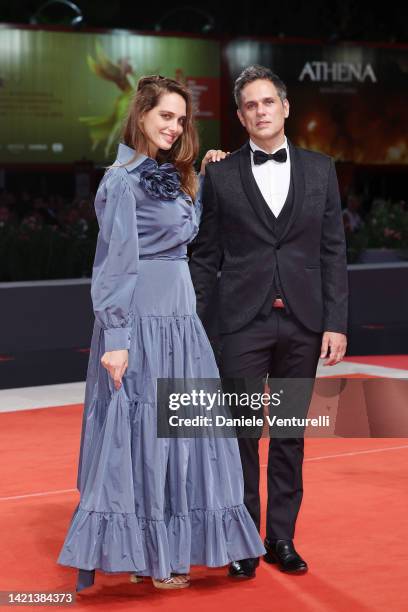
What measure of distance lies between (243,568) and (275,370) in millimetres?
629

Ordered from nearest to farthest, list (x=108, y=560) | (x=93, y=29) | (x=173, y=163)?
(x=108, y=560) → (x=173, y=163) → (x=93, y=29)

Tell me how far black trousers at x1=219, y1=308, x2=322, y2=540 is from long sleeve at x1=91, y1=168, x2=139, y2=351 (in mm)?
399

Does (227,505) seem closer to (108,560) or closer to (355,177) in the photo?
(108,560)

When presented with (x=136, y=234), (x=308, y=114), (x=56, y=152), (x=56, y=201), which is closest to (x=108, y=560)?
(x=136, y=234)

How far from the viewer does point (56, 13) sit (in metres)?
18.5

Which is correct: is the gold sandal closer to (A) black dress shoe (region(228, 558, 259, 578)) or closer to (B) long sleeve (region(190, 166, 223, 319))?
(A) black dress shoe (region(228, 558, 259, 578))

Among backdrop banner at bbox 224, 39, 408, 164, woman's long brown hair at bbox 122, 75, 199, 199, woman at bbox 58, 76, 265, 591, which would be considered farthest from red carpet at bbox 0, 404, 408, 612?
backdrop banner at bbox 224, 39, 408, 164

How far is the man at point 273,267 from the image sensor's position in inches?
146

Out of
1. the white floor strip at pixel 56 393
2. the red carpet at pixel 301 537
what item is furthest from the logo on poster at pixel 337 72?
the red carpet at pixel 301 537

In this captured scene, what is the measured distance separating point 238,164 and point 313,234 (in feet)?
1.07

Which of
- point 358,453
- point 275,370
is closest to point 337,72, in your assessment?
point 358,453

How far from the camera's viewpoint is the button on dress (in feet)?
11.5

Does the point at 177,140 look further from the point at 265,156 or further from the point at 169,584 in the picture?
the point at 169,584

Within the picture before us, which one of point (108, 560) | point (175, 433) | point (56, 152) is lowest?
point (108, 560)
